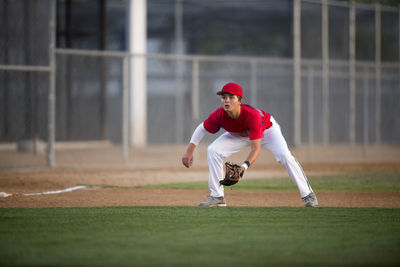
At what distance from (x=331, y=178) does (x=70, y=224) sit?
24.0 ft

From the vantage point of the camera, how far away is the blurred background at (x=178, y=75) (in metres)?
16.5

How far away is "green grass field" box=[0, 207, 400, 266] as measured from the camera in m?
4.77

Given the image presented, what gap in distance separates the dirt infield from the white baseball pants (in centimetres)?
71

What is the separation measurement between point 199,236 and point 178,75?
17.3 meters

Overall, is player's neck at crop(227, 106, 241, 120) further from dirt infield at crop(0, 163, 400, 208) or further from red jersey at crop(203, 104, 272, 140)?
dirt infield at crop(0, 163, 400, 208)

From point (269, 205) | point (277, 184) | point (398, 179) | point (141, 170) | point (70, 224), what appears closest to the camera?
point (70, 224)

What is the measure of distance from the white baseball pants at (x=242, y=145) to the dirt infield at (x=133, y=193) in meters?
0.71

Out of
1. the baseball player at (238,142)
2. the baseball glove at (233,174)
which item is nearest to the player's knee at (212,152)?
the baseball player at (238,142)

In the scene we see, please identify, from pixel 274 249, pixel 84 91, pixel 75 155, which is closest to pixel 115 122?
pixel 84 91

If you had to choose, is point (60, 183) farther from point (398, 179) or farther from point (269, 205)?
point (398, 179)

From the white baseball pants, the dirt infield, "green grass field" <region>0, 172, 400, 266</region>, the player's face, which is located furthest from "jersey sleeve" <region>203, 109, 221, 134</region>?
the dirt infield

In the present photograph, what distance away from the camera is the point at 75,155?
17531 mm

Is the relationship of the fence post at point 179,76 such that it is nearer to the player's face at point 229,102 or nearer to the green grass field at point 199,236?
the player's face at point 229,102

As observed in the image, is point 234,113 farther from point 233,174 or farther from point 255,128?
point 233,174
